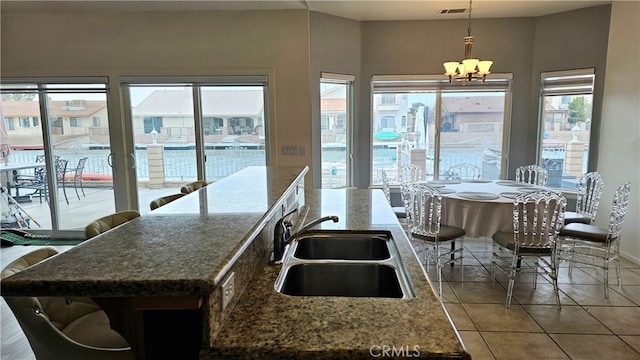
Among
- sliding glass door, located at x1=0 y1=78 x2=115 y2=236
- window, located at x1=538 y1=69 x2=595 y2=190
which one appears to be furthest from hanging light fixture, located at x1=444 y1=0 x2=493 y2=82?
sliding glass door, located at x1=0 y1=78 x2=115 y2=236

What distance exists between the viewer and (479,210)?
3342 mm

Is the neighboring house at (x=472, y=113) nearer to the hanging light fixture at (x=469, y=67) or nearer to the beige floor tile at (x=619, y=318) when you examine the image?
the hanging light fixture at (x=469, y=67)

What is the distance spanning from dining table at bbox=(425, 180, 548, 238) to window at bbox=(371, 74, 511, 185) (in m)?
1.70

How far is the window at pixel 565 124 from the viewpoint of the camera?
465 cm

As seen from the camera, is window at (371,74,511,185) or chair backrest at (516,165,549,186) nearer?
chair backrest at (516,165,549,186)

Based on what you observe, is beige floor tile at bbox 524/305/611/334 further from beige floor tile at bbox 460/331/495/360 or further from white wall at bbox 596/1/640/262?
white wall at bbox 596/1/640/262

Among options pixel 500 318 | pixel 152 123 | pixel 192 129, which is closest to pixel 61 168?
pixel 152 123

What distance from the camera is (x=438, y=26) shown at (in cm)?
500

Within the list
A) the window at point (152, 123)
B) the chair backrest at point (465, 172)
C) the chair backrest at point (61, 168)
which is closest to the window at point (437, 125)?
the chair backrest at point (465, 172)

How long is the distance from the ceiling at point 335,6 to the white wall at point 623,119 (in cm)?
45

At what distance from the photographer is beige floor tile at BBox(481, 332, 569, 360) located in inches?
91.4

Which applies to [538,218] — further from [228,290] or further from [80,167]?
[80,167]

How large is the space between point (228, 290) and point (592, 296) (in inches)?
133

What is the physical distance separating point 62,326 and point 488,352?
233 cm
